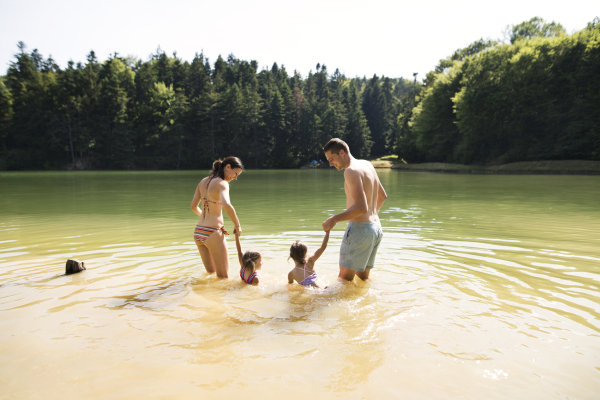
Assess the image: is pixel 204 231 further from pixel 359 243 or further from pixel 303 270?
pixel 359 243

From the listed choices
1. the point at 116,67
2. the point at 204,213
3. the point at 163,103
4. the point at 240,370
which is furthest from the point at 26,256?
the point at 116,67

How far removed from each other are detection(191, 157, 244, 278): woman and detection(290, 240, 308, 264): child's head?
89 centimetres

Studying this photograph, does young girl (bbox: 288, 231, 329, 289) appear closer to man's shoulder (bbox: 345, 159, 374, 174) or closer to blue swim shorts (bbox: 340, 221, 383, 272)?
blue swim shorts (bbox: 340, 221, 383, 272)

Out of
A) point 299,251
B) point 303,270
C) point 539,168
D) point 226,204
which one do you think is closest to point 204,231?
point 226,204

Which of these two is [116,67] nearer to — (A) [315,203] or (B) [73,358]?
(A) [315,203]

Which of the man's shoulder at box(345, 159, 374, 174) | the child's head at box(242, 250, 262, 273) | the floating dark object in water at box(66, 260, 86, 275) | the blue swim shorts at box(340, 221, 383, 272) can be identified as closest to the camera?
the man's shoulder at box(345, 159, 374, 174)

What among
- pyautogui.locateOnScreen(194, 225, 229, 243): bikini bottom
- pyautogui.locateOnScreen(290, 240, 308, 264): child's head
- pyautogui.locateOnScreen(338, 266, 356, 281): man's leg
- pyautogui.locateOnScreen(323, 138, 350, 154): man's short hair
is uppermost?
pyautogui.locateOnScreen(323, 138, 350, 154): man's short hair

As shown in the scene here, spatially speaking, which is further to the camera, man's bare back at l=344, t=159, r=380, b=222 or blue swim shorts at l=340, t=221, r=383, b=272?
blue swim shorts at l=340, t=221, r=383, b=272

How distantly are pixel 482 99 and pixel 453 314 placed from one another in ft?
180

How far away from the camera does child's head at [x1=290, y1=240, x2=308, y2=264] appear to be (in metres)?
5.91

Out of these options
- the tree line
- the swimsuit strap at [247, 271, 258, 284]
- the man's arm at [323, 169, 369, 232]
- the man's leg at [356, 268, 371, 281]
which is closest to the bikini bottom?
the swimsuit strap at [247, 271, 258, 284]

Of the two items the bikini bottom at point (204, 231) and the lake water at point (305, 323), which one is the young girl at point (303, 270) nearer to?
the lake water at point (305, 323)

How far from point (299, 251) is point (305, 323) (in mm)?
1503

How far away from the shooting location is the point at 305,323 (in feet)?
15.1
